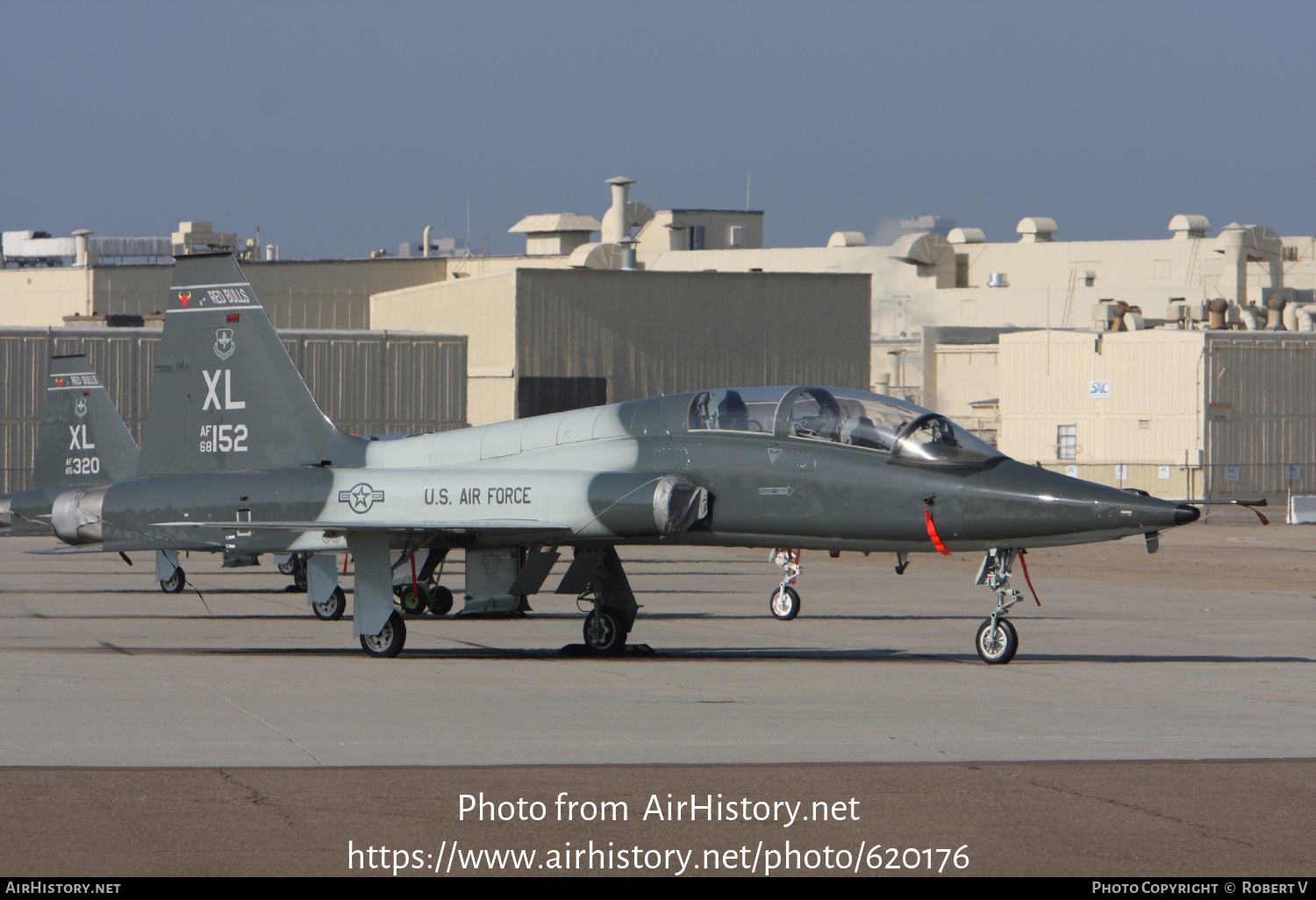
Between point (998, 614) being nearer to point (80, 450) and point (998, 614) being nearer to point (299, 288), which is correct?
point (80, 450)

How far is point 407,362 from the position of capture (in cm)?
4750

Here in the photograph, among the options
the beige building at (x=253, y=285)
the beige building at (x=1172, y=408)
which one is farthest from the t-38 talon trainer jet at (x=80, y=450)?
the beige building at (x=253, y=285)

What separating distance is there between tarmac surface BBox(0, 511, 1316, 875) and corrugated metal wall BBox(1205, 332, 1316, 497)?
3335 centimetres

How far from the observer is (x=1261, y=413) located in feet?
181

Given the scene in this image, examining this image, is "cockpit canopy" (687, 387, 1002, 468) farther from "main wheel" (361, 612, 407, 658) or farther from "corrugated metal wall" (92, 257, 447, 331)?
"corrugated metal wall" (92, 257, 447, 331)

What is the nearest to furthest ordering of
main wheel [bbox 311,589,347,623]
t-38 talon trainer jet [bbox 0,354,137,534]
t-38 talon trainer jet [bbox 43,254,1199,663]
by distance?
t-38 talon trainer jet [bbox 43,254,1199,663] < main wheel [bbox 311,589,347,623] < t-38 talon trainer jet [bbox 0,354,137,534]

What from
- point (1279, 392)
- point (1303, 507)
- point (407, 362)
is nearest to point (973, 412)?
point (1279, 392)

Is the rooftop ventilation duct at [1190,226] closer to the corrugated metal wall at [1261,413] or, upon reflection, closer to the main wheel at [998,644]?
the corrugated metal wall at [1261,413]

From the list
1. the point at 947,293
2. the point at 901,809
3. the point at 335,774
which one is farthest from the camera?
the point at 947,293

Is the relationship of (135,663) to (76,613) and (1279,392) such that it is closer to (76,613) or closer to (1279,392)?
(76,613)

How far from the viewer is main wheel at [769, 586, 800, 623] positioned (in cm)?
2127

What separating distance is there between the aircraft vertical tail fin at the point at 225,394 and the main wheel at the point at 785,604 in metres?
6.46

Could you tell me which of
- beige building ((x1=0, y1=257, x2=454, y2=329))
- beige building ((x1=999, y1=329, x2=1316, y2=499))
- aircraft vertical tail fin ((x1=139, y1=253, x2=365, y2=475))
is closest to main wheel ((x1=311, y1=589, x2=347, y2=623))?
aircraft vertical tail fin ((x1=139, y1=253, x2=365, y2=475))
